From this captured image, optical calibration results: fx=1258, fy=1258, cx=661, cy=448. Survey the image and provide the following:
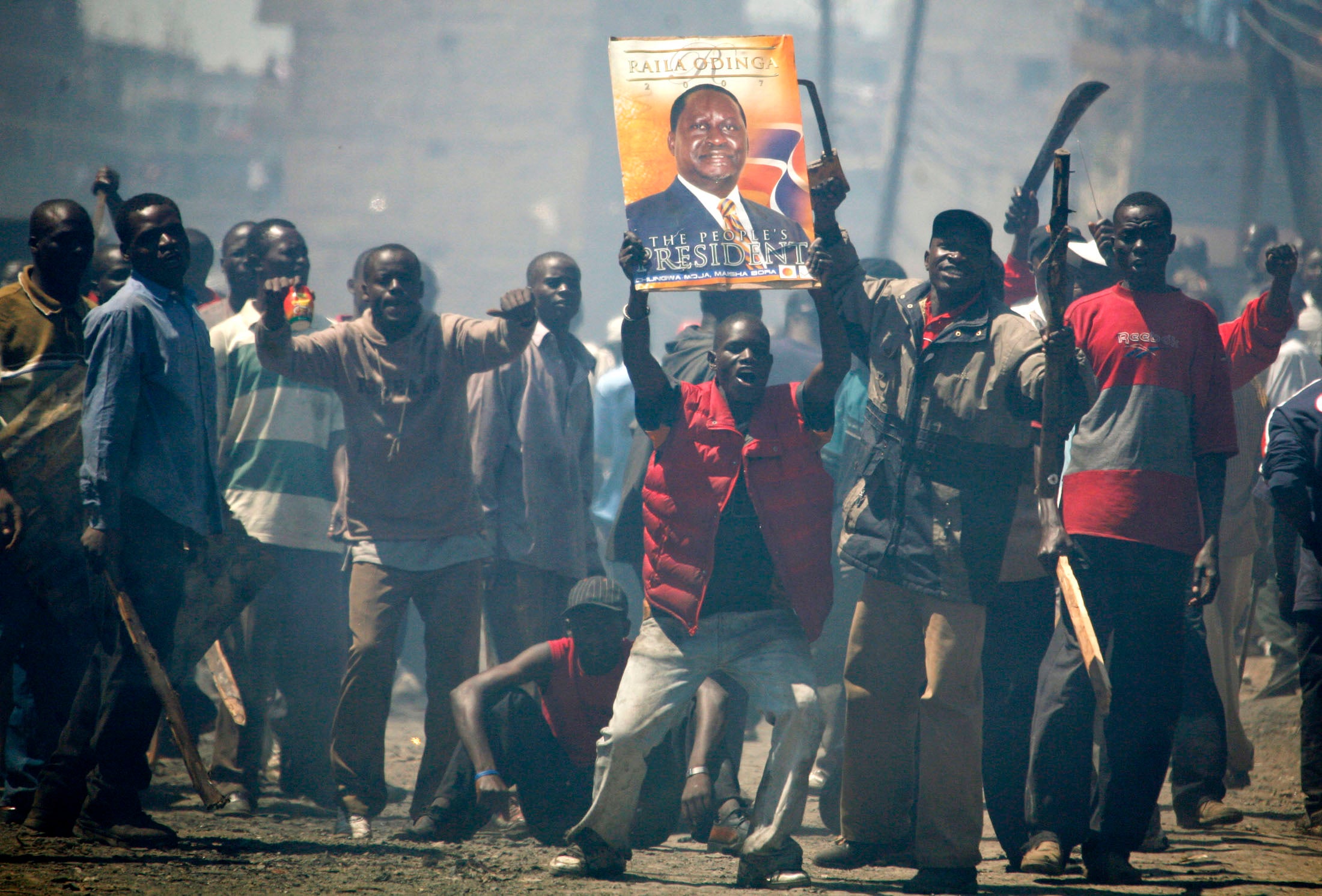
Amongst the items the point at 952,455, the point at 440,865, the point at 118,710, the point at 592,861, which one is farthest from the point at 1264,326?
the point at 118,710

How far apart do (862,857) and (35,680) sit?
12.2 feet

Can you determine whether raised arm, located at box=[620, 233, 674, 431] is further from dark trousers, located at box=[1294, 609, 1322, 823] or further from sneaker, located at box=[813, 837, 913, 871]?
dark trousers, located at box=[1294, 609, 1322, 823]

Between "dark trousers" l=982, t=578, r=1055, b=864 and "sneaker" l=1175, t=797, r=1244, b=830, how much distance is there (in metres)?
1.14

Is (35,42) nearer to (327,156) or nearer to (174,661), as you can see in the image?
(327,156)

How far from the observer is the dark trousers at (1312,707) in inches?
227

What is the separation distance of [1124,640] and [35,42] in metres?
42.9

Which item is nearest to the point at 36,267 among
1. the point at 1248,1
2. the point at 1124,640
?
the point at 1124,640

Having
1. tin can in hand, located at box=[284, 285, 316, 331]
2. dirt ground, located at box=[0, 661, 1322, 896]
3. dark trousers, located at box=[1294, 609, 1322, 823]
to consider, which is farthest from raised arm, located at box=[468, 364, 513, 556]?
dark trousers, located at box=[1294, 609, 1322, 823]

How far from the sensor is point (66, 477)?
5613 millimetres

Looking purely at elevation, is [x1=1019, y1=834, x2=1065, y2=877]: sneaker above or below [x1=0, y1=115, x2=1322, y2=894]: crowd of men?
below

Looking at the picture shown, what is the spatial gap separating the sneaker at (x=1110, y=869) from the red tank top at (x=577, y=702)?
2.14 metres

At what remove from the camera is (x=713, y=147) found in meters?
5.21

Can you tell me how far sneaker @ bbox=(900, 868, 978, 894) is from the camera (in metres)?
4.67

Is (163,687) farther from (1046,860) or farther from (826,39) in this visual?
(826,39)
